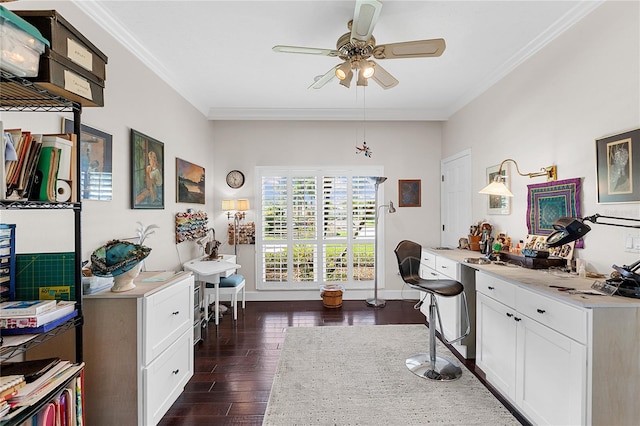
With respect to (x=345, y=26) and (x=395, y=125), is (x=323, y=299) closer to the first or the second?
(x=395, y=125)

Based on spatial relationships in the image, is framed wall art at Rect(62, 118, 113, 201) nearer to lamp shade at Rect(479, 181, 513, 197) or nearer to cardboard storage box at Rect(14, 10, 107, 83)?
cardboard storage box at Rect(14, 10, 107, 83)

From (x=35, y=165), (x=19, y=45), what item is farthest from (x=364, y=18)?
(x=35, y=165)

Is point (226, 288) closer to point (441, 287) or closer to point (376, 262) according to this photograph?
point (376, 262)

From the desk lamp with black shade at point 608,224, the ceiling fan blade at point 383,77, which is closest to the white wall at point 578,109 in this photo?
the desk lamp with black shade at point 608,224

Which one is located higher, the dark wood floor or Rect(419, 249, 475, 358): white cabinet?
Rect(419, 249, 475, 358): white cabinet

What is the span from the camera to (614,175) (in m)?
1.95

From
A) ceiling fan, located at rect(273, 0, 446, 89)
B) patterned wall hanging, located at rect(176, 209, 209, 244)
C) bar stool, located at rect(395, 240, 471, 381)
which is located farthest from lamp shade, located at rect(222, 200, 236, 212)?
bar stool, located at rect(395, 240, 471, 381)

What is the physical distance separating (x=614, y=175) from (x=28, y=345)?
3336mm

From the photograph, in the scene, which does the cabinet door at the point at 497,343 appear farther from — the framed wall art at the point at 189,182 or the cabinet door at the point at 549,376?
the framed wall art at the point at 189,182

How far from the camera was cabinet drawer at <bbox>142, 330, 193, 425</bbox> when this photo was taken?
5.94 ft

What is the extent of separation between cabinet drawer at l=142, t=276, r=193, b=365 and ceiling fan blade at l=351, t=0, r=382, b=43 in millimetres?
2119

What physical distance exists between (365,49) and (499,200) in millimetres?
2204

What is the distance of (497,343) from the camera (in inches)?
88.2

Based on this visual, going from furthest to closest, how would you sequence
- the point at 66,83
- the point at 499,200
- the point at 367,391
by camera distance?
the point at 499,200 → the point at 367,391 → the point at 66,83
